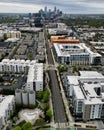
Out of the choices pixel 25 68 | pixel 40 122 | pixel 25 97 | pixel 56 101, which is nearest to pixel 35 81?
pixel 56 101

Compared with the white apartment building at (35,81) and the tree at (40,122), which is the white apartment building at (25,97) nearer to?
the tree at (40,122)

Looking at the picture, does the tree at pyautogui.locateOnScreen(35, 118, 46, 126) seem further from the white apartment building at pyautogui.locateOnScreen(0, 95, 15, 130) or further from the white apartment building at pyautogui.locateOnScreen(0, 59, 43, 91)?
the white apartment building at pyautogui.locateOnScreen(0, 59, 43, 91)

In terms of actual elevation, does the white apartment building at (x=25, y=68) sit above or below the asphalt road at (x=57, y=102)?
above

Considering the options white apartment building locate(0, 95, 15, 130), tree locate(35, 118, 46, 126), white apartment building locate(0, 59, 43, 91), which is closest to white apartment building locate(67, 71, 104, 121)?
tree locate(35, 118, 46, 126)

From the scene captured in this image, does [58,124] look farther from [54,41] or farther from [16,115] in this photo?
[54,41]

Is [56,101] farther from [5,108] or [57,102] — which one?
[5,108]

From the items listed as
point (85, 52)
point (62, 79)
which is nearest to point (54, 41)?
point (85, 52)

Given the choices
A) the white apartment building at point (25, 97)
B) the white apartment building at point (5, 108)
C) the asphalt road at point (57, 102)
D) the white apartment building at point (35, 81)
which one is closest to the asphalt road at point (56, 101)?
the asphalt road at point (57, 102)
